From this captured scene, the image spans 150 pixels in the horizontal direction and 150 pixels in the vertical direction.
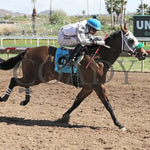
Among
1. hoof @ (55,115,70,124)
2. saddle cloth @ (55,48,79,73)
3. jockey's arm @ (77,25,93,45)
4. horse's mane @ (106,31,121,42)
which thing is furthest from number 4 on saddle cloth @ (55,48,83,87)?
horse's mane @ (106,31,121,42)

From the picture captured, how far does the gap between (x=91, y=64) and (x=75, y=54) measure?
14.6 inches

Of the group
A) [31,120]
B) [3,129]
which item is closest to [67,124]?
[31,120]

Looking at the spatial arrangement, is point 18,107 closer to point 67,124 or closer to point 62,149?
point 67,124

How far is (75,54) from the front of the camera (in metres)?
6.11

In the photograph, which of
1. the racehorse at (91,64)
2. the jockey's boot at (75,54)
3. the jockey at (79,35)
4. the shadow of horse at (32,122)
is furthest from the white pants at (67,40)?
the shadow of horse at (32,122)

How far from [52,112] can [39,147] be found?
2.38 meters

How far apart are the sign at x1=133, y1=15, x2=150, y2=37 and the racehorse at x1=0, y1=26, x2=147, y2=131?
9504 mm

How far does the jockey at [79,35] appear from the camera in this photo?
5930 millimetres

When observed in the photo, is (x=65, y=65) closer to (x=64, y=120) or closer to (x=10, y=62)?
(x=64, y=120)

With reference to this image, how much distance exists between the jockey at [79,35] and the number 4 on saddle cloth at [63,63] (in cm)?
16

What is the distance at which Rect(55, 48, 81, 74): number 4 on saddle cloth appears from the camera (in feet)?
20.5

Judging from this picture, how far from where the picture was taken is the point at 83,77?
6203 mm

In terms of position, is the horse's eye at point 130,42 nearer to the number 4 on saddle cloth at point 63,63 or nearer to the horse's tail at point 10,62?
the number 4 on saddle cloth at point 63,63

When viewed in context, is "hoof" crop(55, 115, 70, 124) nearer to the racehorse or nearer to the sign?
the racehorse
